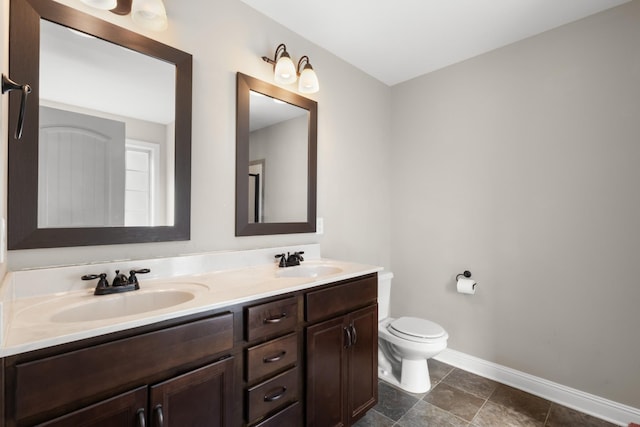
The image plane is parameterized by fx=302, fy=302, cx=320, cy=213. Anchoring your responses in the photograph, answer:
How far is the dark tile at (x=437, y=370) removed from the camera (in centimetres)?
220

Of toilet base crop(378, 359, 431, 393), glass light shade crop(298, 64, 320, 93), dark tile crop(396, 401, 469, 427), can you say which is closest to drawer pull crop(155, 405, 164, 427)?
dark tile crop(396, 401, 469, 427)

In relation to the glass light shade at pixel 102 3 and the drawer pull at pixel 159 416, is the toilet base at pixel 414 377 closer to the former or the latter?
the drawer pull at pixel 159 416

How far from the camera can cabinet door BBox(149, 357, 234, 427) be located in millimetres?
916

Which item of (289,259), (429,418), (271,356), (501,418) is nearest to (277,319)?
(271,356)

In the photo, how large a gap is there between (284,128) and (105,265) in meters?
1.25

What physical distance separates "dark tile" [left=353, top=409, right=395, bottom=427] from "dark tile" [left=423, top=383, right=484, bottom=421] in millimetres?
352

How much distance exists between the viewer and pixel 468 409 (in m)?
1.85

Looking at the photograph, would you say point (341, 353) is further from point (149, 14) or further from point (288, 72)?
point (149, 14)

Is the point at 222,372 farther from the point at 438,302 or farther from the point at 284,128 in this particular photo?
the point at 438,302

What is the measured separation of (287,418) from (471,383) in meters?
1.53

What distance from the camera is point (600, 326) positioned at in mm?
1816

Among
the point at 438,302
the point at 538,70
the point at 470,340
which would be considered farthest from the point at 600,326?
the point at 538,70

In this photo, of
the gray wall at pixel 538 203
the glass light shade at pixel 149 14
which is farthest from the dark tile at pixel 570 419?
the glass light shade at pixel 149 14

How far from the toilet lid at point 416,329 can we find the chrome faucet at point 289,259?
2.75ft
